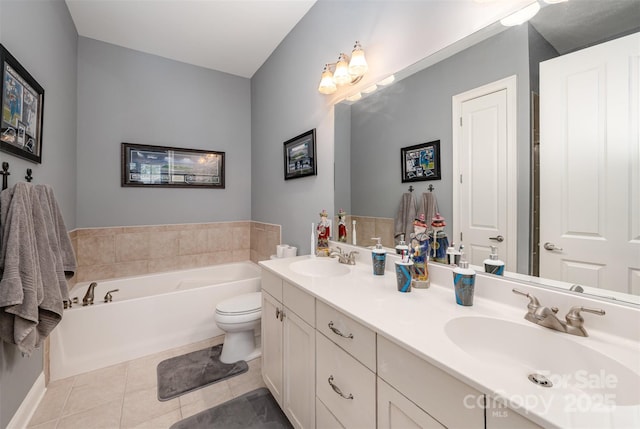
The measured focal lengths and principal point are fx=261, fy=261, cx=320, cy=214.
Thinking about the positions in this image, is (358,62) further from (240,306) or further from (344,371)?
(240,306)

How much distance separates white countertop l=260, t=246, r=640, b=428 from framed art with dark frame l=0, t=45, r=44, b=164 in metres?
1.54

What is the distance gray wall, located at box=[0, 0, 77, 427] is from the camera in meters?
1.28

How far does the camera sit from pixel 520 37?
3.26 ft

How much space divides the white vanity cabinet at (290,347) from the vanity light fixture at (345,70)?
1.33 metres

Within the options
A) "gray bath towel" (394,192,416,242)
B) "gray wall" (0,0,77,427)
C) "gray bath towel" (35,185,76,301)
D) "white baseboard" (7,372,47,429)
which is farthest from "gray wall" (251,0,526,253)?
"white baseboard" (7,372,47,429)

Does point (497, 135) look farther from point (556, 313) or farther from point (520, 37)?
point (556, 313)

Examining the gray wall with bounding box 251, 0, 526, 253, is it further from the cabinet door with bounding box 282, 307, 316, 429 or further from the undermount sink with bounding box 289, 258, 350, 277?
the cabinet door with bounding box 282, 307, 316, 429

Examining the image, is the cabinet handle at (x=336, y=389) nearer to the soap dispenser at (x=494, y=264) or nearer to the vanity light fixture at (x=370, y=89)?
the soap dispenser at (x=494, y=264)

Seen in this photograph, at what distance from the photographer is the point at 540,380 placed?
66 cm

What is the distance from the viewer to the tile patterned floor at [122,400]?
1.46 m

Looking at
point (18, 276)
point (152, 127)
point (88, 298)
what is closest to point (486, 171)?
point (18, 276)

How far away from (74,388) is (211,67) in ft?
10.3

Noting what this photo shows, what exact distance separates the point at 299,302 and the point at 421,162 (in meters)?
0.94

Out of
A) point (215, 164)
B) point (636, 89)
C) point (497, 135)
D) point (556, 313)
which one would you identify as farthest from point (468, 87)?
point (215, 164)
